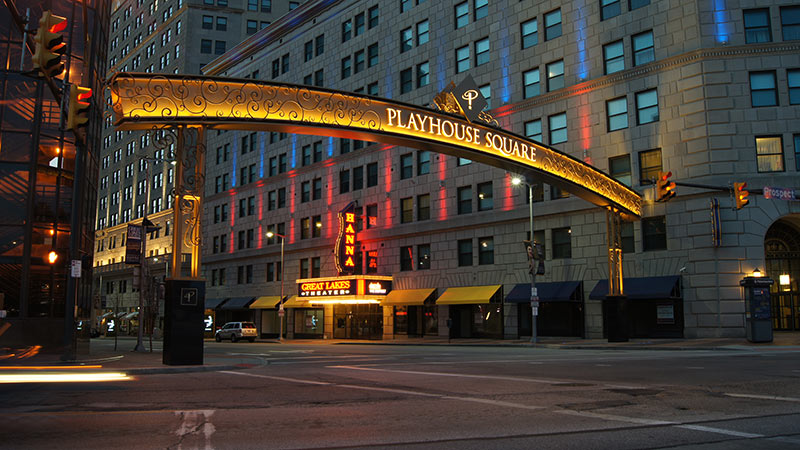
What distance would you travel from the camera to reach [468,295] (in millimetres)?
41281

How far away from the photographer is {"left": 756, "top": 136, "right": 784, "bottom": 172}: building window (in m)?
31.7

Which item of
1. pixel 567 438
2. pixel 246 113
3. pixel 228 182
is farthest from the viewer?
pixel 228 182

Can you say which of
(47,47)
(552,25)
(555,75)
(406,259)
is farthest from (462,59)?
(47,47)

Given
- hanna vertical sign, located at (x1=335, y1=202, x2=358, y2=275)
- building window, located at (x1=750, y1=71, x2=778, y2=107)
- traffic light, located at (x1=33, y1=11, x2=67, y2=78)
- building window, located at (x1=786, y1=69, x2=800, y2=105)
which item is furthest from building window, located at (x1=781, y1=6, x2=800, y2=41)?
traffic light, located at (x1=33, y1=11, x2=67, y2=78)

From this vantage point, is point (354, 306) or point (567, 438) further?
point (354, 306)

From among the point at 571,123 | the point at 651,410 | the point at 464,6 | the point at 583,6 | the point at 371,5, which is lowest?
the point at 651,410

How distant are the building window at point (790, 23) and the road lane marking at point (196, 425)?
34183 mm

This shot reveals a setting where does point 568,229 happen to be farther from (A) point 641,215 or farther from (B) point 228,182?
(B) point 228,182

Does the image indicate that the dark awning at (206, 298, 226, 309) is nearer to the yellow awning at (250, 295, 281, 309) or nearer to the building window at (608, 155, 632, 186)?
the yellow awning at (250, 295, 281, 309)

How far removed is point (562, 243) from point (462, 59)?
15.4 meters

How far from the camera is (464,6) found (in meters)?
45.5

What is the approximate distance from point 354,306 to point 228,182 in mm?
24698

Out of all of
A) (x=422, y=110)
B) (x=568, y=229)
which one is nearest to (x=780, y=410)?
(x=422, y=110)

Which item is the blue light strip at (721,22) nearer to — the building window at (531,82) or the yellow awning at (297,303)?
the building window at (531,82)
